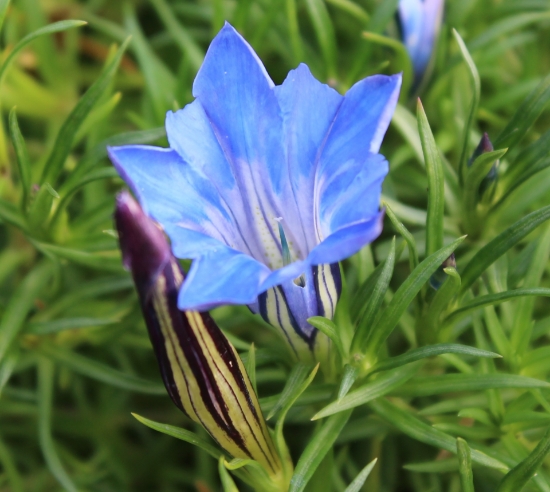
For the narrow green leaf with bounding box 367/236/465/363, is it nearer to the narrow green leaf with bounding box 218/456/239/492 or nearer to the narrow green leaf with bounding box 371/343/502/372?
→ the narrow green leaf with bounding box 371/343/502/372

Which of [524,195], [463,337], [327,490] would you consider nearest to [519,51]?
[524,195]

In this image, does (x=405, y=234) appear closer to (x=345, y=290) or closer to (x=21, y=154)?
(x=345, y=290)

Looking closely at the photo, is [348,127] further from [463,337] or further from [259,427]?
[463,337]

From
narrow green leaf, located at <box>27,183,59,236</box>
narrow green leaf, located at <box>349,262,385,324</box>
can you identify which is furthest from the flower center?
narrow green leaf, located at <box>27,183,59,236</box>

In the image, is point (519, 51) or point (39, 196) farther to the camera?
point (519, 51)

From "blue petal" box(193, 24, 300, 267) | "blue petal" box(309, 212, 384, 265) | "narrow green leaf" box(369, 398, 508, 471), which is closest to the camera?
"blue petal" box(309, 212, 384, 265)

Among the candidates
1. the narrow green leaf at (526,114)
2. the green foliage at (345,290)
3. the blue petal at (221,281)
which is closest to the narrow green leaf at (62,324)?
the green foliage at (345,290)
